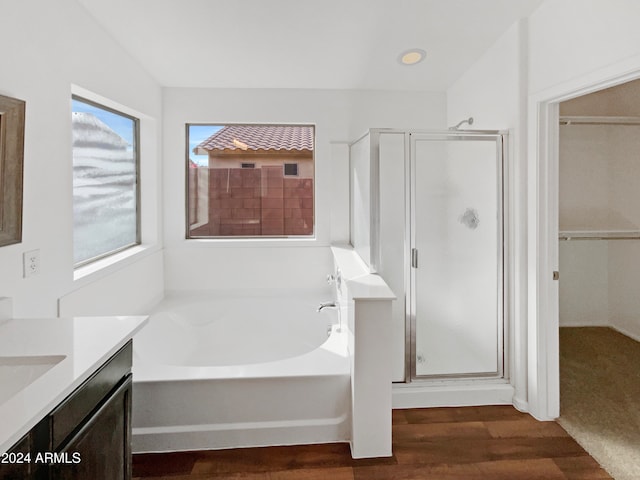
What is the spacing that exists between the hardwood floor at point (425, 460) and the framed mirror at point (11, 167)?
4.08 ft

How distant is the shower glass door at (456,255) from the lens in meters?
2.59

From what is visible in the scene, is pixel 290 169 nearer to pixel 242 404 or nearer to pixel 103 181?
pixel 103 181

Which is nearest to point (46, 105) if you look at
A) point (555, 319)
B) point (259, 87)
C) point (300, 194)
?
point (259, 87)

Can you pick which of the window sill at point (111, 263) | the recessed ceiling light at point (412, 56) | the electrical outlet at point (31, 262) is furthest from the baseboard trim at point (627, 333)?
the electrical outlet at point (31, 262)

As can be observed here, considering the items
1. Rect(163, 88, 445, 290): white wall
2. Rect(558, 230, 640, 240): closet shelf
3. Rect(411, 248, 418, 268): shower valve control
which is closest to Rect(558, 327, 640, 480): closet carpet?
Rect(558, 230, 640, 240): closet shelf

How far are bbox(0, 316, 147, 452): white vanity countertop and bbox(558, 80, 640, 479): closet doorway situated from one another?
2.95 m

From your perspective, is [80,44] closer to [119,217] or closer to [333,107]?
[119,217]

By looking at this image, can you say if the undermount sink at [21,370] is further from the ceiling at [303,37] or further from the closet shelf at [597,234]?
the closet shelf at [597,234]

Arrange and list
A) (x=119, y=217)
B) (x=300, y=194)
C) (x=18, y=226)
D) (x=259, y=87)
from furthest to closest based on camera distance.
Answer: (x=300, y=194) → (x=259, y=87) → (x=119, y=217) → (x=18, y=226)

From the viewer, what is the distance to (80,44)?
2.22 meters

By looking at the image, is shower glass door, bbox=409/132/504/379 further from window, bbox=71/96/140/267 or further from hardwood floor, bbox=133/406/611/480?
window, bbox=71/96/140/267

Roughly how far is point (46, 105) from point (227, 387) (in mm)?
1599

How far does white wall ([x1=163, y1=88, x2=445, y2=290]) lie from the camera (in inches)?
143

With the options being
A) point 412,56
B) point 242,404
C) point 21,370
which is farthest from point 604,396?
point 21,370
